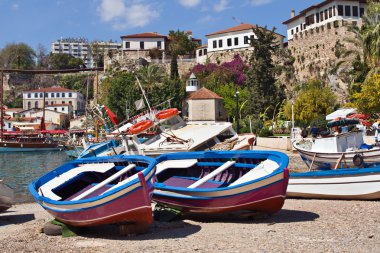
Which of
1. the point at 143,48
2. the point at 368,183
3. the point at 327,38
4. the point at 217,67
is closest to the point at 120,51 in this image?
the point at 143,48

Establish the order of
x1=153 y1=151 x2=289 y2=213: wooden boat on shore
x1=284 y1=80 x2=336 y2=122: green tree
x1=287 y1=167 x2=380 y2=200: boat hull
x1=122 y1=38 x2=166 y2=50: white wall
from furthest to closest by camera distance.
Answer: x1=122 y1=38 x2=166 y2=50: white wall < x1=284 y1=80 x2=336 y2=122: green tree < x1=287 y1=167 x2=380 y2=200: boat hull < x1=153 y1=151 x2=289 y2=213: wooden boat on shore

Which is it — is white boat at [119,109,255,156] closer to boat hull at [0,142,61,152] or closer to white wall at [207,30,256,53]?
boat hull at [0,142,61,152]

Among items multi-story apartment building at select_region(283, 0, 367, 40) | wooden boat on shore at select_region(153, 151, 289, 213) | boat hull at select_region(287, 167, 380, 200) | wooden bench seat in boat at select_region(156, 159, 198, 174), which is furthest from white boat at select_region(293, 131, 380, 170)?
multi-story apartment building at select_region(283, 0, 367, 40)

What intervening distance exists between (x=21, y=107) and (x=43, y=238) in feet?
322

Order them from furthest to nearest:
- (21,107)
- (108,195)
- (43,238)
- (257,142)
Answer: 1. (21,107)
2. (257,142)
3. (43,238)
4. (108,195)

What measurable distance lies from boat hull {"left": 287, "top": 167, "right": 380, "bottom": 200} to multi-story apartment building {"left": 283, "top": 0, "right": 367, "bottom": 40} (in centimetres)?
4289

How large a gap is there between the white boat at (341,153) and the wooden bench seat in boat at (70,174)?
27.6 feet

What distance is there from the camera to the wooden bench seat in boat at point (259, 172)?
12333 millimetres

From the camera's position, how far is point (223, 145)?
81.9 ft

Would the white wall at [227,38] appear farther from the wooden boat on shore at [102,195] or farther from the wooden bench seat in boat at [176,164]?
the wooden boat on shore at [102,195]

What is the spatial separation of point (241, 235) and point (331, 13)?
50071 mm

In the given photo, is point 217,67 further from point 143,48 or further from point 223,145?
point 223,145

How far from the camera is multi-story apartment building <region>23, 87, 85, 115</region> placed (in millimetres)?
97375

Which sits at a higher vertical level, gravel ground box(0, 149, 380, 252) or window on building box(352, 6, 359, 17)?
window on building box(352, 6, 359, 17)
